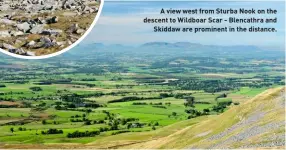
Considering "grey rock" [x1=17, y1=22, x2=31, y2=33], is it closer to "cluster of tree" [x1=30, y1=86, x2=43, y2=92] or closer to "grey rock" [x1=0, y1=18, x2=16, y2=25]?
"grey rock" [x1=0, y1=18, x2=16, y2=25]

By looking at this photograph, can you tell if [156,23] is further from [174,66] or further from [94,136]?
[174,66]

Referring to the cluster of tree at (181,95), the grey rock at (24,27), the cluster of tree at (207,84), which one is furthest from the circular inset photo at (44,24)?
the cluster of tree at (207,84)

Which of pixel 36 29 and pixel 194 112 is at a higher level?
pixel 36 29

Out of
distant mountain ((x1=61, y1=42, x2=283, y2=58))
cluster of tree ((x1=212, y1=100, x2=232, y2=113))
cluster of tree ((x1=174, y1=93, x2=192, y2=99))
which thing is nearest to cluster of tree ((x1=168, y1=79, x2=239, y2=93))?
cluster of tree ((x1=174, y1=93, x2=192, y2=99))

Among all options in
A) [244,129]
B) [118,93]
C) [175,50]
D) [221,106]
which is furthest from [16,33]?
[175,50]

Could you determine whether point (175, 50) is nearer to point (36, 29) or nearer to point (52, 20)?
point (52, 20)

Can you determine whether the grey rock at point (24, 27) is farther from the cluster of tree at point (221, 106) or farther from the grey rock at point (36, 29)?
the cluster of tree at point (221, 106)

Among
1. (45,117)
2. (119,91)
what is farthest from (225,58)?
(45,117)
